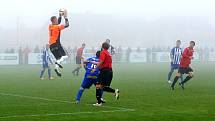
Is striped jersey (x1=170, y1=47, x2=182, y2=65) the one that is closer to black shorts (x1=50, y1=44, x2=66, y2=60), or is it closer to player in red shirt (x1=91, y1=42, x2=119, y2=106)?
player in red shirt (x1=91, y1=42, x2=119, y2=106)

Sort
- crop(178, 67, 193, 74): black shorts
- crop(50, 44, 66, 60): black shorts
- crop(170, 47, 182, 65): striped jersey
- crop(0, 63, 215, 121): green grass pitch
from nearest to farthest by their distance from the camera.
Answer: crop(0, 63, 215, 121): green grass pitch, crop(50, 44, 66, 60): black shorts, crop(178, 67, 193, 74): black shorts, crop(170, 47, 182, 65): striped jersey

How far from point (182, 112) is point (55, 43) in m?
4.34

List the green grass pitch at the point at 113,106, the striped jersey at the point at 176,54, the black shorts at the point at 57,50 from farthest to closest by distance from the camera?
1. the striped jersey at the point at 176,54
2. the black shorts at the point at 57,50
3. the green grass pitch at the point at 113,106

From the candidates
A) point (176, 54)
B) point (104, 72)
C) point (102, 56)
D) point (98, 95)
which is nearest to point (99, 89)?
point (98, 95)

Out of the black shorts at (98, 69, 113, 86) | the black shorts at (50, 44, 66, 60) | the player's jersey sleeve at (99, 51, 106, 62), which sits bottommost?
the black shorts at (98, 69, 113, 86)

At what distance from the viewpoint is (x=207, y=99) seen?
20.7 m

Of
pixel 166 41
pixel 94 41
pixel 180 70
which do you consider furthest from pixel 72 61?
pixel 166 41

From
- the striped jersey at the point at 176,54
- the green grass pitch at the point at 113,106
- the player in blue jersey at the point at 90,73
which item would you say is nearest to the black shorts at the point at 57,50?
the green grass pitch at the point at 113,106

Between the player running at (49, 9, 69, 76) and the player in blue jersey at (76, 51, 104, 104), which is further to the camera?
the player in blue jersey at (76, 51, 104, 104)

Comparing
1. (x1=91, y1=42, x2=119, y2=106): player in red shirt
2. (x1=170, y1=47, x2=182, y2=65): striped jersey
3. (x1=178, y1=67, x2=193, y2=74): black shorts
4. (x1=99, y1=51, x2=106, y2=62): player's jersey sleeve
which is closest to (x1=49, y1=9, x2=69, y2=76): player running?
(x1=99, y1=51, x2=106, y2=62): player's jersey sleeve

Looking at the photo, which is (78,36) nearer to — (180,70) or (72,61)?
(72,61)

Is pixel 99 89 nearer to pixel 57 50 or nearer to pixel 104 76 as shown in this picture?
pixel 104 76

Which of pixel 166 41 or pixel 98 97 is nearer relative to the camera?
pixel 98 97

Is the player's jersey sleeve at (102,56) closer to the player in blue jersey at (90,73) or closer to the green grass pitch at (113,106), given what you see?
the player in blue jersey at (90,73)
